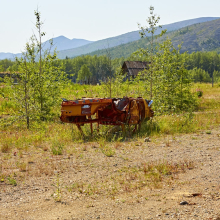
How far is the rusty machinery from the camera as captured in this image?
8.63m

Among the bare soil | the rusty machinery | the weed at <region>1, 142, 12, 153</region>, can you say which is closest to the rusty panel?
the rusty machinery

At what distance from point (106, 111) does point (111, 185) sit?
4.91 m

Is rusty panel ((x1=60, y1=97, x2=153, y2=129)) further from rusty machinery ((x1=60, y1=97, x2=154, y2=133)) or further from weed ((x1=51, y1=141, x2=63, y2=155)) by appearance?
weed ((x1=51, y1=141, x2=63, y2=155))

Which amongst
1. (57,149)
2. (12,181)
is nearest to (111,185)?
(12,181)

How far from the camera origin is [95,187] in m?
4.79

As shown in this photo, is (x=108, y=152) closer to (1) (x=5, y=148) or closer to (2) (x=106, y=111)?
(2) (x=106, y=111)

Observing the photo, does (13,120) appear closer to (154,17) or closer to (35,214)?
(35,214)

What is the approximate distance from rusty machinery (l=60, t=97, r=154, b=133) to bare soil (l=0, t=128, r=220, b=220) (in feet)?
4.53

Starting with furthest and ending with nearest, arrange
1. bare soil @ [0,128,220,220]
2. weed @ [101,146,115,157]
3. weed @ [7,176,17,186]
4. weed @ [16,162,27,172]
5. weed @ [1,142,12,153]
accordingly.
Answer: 1. weed @ [1,142,12,153]
2. weed @ [101,146,115,157]
3. weed @ [16,162,27,172]
4. weed @ [7,176,17,186]
5. bare soil @ [0,128,220,220]

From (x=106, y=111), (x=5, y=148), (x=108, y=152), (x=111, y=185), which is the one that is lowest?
(x=111, y=185)

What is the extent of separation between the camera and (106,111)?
961cm

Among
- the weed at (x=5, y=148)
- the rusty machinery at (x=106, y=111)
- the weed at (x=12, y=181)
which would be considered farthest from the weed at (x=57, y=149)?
the weed at (x=12, y=181)

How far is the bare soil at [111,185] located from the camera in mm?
3770

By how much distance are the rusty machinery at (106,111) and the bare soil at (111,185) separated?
1.38 m
